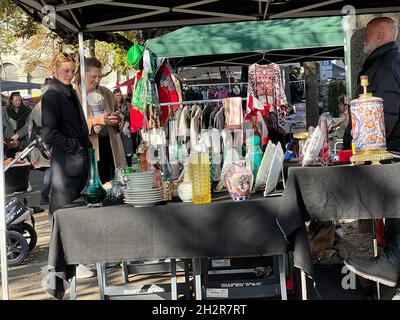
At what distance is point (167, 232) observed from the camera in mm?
3715

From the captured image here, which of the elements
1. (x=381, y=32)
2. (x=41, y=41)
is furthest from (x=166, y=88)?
(x=41, y=41)

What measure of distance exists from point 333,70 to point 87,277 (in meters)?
20.6

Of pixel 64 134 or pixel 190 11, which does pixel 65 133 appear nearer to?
pixel 64 134

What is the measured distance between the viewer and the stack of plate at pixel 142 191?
3748 millimetres

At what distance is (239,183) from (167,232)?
1.62 ft

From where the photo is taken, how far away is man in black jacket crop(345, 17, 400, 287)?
4129 millimetres

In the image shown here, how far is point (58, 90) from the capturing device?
5.14 metres

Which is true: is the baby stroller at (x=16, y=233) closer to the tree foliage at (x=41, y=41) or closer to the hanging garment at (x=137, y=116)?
the hanging garment at (x=137, y=116)

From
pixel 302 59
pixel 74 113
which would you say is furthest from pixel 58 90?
pixel 302 59

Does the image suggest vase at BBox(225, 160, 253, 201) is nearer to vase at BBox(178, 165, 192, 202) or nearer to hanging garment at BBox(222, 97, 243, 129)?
vase at BBox(178, 165, 192, 202)

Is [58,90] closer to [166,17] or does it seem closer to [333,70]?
[166,17]

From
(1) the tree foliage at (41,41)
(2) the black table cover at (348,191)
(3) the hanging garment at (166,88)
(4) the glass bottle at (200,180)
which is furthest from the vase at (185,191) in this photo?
(1) the tree foliage at (41,41)

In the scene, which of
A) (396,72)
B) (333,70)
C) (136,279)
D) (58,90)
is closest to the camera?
(396,72)

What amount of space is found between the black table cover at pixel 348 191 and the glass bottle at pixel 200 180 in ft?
1.50
